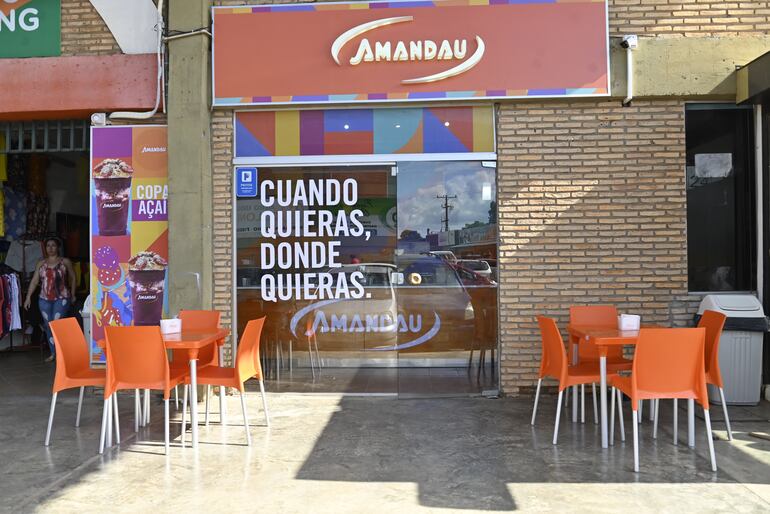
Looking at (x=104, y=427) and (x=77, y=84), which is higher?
(x=77, y=84)

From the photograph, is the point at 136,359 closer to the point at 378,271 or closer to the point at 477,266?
the point at 378,271

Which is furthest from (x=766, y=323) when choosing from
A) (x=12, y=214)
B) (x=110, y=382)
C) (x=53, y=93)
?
(x=12, y=214)

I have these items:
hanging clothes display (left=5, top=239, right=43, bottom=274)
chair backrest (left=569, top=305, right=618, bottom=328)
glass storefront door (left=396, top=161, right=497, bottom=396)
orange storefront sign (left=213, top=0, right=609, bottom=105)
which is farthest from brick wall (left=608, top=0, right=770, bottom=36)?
hanging clothes display (left=5, top=239, right=43, bottom=274)

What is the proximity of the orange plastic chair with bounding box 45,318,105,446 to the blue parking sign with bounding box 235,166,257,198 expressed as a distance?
2.21 meters

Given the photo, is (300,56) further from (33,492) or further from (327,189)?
(33,492)

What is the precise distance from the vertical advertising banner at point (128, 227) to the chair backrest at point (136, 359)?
1.80m

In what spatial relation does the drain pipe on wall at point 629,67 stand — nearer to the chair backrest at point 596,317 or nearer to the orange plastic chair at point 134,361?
the chair backrest at point 596,317

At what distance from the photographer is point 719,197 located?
21.7 ft

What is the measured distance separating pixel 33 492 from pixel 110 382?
106 cm

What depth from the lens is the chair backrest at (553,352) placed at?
498 cm

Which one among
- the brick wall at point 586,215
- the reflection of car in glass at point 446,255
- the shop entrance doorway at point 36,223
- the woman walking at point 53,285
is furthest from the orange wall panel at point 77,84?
the brick wall at point 586,215

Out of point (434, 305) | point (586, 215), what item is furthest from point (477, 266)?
point (586, 215)

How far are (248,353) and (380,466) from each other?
5.02 ft

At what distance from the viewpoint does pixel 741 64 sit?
6312 millimetres
